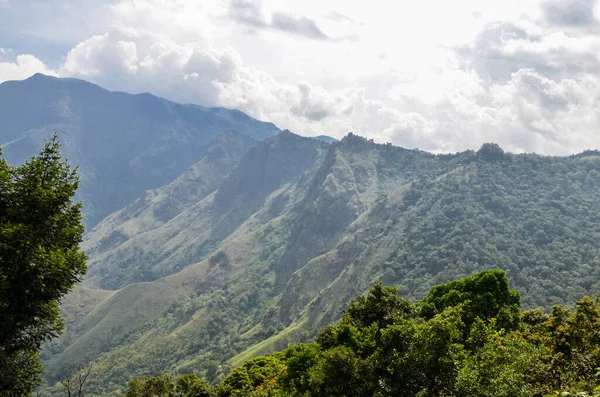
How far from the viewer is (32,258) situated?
2548 cm

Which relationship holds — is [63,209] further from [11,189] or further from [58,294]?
[58,294]

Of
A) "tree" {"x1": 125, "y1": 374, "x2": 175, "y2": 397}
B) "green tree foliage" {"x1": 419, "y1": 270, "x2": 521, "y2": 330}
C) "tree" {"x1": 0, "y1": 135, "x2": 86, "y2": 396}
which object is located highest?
"tree" {"x1": 0, "y1": 135, "x2": 86, "y2": 396}

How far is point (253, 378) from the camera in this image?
6681 cm

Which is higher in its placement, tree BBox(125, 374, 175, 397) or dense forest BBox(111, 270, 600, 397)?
dense forest BBox(111, 270, 600, 397)

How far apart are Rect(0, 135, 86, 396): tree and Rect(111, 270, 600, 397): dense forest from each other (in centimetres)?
2339

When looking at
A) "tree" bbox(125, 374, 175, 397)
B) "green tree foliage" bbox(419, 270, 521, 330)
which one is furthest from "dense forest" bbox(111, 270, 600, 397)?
"tree" bbox(125, 374, 175, 397)

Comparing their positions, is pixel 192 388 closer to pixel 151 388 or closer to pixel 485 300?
pixel 151 388

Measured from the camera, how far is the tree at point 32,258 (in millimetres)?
25219

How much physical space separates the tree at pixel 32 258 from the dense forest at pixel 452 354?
76.7 feet

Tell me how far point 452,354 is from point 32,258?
2945 centimetres

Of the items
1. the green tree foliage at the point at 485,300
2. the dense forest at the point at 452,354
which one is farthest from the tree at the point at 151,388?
the green tree foliage at the point at 485,300

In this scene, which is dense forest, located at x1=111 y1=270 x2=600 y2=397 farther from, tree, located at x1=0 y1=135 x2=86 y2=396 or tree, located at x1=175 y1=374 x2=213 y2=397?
tree, located at x1=0 y1=135 x2=86 y2=396

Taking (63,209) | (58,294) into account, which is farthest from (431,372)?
(63,209)

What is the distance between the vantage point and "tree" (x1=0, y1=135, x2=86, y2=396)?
993 inches
